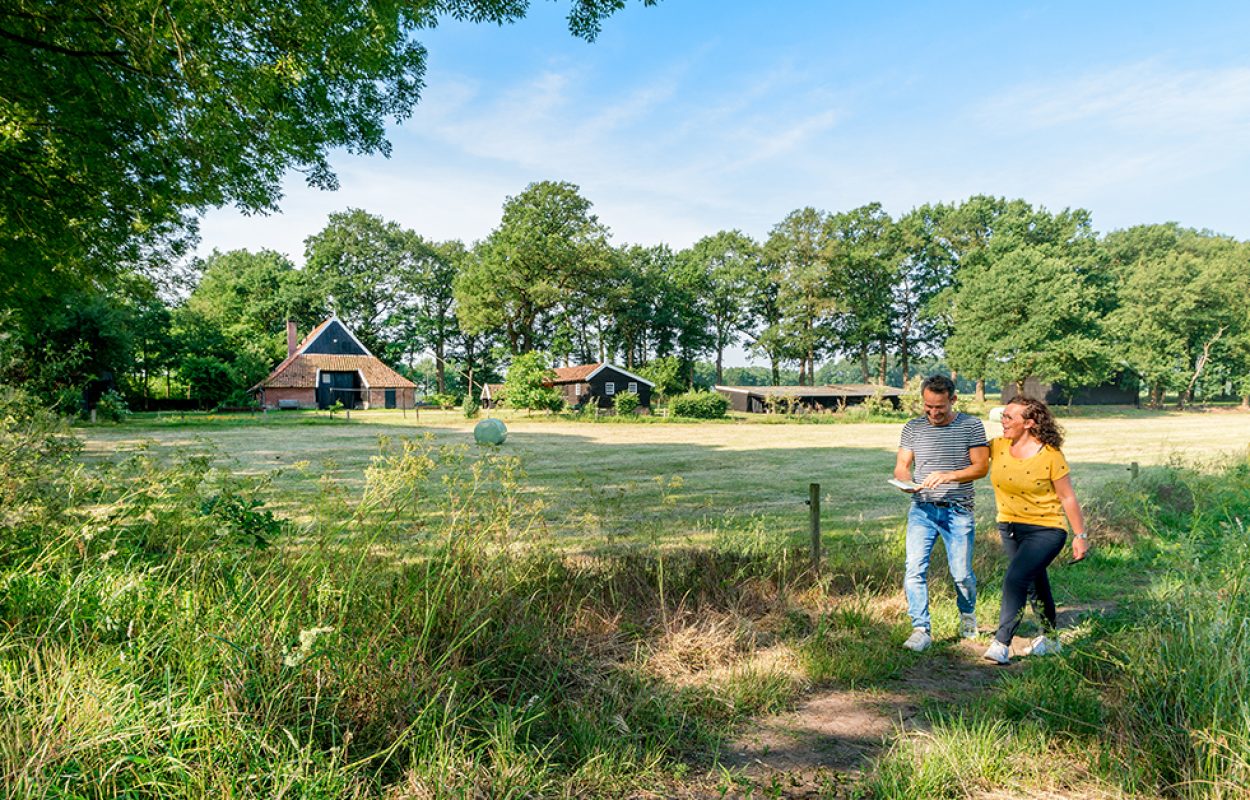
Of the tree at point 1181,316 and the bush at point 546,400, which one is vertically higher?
the tree at point 1181,316

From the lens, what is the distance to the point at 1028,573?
4371mm

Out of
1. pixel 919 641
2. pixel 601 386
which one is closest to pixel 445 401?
pixel 601 386

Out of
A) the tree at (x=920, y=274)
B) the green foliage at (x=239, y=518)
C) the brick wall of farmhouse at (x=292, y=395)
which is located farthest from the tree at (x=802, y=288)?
the green foliage at (x=239, y=518)

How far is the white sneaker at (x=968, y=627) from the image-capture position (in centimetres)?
494

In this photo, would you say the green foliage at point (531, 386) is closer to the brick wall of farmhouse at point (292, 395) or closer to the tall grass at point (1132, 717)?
the brick wall of farmhouse at point (292, 395)

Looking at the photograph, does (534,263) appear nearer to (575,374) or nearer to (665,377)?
(575,374)

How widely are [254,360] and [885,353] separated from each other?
60652 millimetres

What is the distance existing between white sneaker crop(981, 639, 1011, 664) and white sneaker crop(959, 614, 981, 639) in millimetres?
434

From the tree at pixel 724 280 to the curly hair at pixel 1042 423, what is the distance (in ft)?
207

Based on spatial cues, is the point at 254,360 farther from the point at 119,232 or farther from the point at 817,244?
the point at 817,244

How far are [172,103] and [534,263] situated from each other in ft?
155

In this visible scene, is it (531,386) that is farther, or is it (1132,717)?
(531,386)

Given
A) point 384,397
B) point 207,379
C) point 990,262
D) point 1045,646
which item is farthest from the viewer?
point 990,262

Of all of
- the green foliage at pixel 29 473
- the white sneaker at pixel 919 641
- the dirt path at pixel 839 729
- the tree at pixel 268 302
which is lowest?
the dirt path at pixel 839 729
